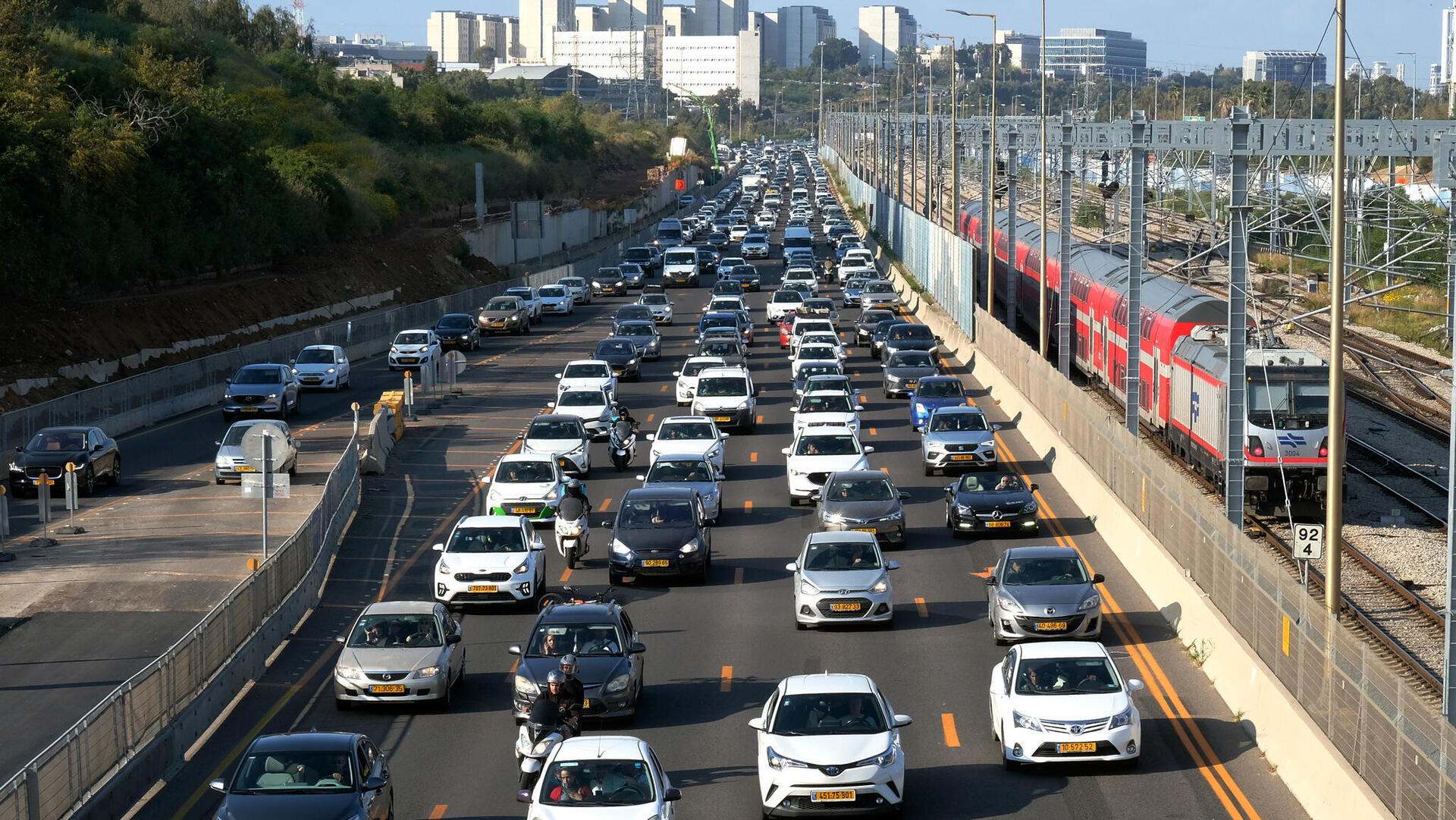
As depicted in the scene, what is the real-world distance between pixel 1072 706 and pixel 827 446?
1727cm

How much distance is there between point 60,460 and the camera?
36312 millimetres

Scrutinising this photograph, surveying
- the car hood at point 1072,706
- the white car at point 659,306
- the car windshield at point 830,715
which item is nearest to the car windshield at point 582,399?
the white car at point 659,306

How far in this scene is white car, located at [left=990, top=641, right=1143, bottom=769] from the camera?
58.8 ft

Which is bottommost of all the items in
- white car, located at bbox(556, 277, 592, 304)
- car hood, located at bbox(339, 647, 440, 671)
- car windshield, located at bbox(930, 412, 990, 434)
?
car hood, located at bbox(339, 647, 440, 671)

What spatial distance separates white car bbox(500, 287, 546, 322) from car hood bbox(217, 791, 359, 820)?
58.7 meters

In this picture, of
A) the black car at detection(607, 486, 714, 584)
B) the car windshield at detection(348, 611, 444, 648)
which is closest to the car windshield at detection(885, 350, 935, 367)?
the black car at detection(607, 486, 714, 584)

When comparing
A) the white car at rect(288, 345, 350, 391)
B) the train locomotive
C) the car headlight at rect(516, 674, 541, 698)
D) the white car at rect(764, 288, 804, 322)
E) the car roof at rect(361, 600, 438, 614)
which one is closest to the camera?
the car headlight at rect(516, 674, 541, 698)

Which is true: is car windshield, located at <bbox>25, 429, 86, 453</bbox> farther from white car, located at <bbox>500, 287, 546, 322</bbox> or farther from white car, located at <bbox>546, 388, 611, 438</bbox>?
white car, located at <bbox>500, 287, 546, 322</bbox>

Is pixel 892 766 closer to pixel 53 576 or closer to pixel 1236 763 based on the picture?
Answer: pixel 1236 763

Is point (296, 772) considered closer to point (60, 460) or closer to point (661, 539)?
Answer: point (661, 539)

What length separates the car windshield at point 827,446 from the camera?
34938 millimetres

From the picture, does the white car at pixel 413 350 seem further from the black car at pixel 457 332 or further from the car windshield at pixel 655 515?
the car windshield at pixel 655 515

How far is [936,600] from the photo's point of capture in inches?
1058

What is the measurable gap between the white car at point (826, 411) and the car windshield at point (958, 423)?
2.44 metres
